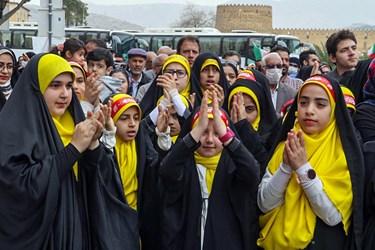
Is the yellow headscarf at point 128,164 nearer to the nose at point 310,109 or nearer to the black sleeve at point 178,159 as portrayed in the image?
the black sleeve at point 178,159

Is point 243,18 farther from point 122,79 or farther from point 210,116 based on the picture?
point 210,116

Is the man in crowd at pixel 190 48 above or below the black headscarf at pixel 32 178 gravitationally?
above

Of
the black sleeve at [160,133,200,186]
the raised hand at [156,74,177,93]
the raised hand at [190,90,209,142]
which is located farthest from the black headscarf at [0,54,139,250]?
the raised hand at [156,74,177,93]

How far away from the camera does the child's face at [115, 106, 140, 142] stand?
12.8 feet

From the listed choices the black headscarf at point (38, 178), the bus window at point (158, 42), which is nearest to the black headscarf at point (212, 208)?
the black headscarf at point (38, 178)

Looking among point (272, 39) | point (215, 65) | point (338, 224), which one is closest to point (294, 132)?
point (338, 224)

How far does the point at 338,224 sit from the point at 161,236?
106 centimetres

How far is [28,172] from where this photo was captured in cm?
291

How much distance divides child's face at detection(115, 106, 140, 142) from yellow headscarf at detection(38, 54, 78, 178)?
648 millimetres

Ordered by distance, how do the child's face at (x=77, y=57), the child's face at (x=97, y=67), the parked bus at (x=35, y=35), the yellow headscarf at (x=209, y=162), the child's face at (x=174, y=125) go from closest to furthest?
the yellow headscarf at (x=209, y=162)
the child's face at (x=174, y=125)
the child's face at (x=97, y=67)
the child's face at (x=77, y=57)
the parked bus at (x=35, y=35)

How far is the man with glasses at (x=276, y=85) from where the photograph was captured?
619cm

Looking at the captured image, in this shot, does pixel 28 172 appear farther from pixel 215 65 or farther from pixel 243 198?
pixel 215 65

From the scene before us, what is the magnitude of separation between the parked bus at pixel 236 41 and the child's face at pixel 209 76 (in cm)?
1701

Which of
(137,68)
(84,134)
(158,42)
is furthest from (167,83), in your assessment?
(158,42)
